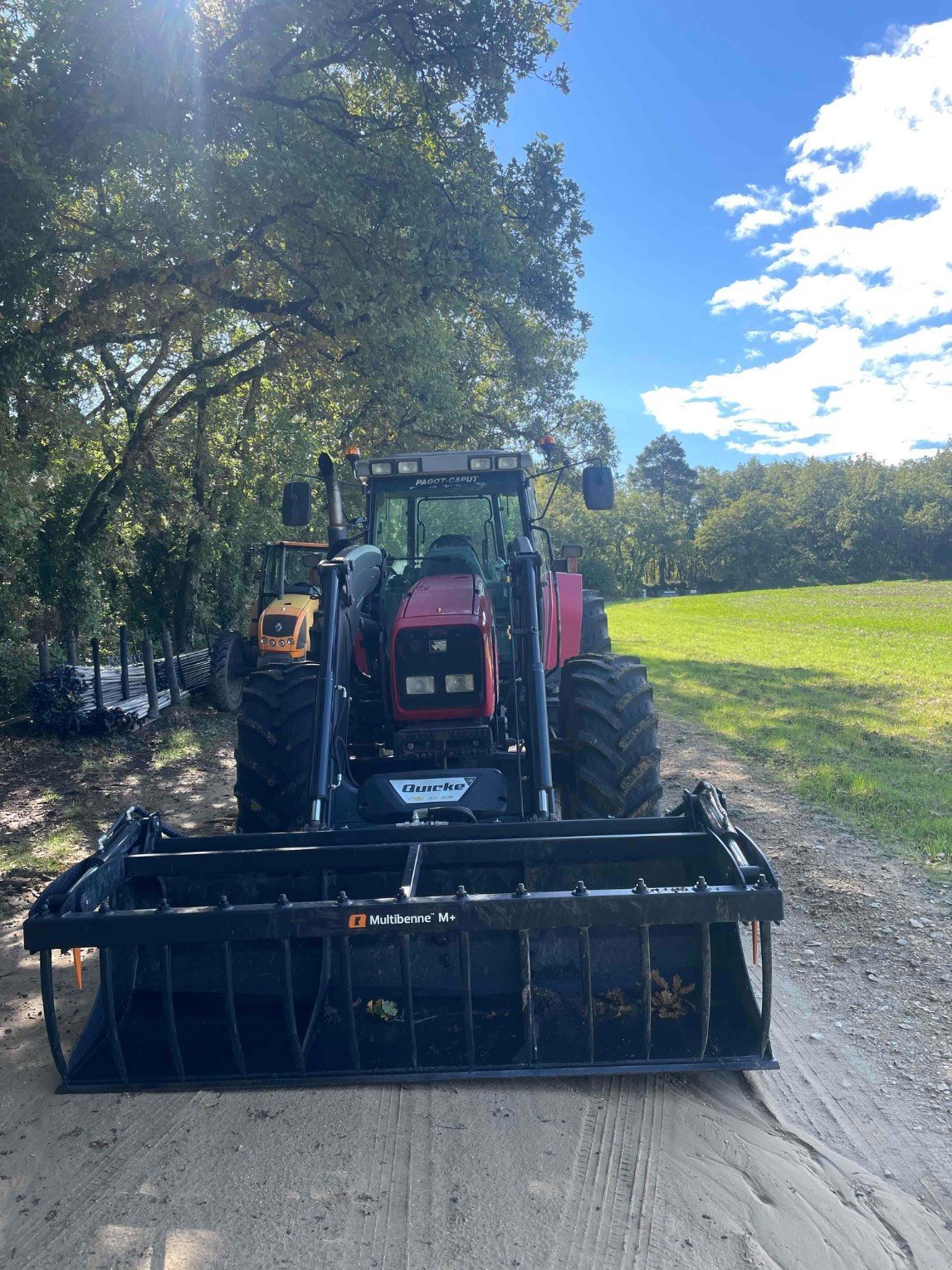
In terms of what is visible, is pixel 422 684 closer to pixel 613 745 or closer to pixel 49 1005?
pixel 613 745

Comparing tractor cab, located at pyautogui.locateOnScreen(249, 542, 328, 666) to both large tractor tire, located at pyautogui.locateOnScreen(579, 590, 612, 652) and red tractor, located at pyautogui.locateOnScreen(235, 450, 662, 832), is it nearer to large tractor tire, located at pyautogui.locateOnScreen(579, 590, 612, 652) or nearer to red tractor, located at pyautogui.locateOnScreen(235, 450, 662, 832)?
large tractor tire, located at pyautogui.locateOnScreen(579, 590, 612, 652)

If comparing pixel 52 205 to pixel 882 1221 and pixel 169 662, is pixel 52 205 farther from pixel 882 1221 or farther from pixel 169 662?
pixel 882 1221

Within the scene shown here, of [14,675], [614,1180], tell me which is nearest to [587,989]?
[614,1180]

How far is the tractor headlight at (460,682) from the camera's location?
458 centimetres

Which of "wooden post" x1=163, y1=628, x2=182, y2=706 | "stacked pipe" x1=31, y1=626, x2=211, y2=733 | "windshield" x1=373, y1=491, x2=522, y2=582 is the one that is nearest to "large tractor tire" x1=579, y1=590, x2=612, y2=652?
"windshield" x1=373, y1=491, x2=522, y2=582

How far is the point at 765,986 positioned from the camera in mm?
2990

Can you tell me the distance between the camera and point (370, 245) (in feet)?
29.4

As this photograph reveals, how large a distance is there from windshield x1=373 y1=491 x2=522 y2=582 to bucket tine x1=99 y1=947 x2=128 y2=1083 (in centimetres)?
317

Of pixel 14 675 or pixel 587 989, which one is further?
pixel 14 675

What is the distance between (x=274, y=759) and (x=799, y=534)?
74.3m

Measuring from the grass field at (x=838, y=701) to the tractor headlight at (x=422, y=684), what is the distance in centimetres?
346

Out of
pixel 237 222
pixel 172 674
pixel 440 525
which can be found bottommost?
pixel 172 674

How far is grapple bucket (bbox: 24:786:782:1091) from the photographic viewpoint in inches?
118

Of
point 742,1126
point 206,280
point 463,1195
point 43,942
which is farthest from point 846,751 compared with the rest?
point 206,280
